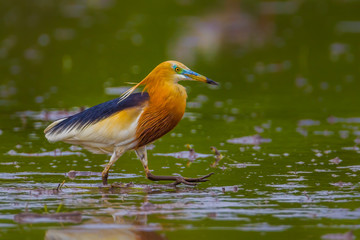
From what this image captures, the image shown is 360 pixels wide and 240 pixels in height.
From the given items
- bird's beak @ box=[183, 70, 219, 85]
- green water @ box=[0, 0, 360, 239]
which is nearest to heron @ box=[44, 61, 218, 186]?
bird's beak @ box=[183, 70, 219, 85]

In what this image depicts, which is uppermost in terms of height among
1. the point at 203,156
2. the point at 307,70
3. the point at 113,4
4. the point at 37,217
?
the point at 113,4

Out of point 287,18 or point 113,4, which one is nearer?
point 287,18

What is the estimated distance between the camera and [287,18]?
26422 millimetres

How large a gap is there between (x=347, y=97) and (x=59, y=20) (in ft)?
45.1

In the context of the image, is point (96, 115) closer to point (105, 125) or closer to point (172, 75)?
point (105, 125)

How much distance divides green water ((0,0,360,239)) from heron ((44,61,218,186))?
0.44 meters

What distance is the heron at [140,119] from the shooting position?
863cm

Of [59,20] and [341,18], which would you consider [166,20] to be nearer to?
[59,20]

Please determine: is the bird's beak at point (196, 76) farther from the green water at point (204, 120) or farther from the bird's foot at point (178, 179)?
the green water at point (204, 120)

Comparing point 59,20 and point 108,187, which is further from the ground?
point 59,20

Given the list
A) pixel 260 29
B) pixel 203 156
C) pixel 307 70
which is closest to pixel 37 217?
pixel 203 156

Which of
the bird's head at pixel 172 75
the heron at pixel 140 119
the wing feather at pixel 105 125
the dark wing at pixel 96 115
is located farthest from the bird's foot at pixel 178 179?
the bird's head at pixel 172 75

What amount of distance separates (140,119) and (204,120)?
4184 millimetres

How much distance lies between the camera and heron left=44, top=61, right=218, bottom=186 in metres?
8.63
